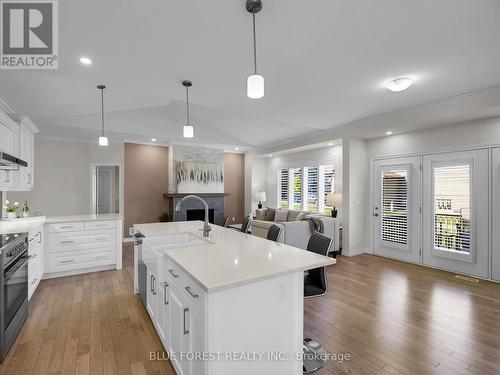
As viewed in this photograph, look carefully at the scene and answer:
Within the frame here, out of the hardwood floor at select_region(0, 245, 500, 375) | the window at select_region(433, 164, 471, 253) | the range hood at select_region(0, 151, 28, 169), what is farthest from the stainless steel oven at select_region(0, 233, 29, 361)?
the window at select_region(433, 164, 471, 253)

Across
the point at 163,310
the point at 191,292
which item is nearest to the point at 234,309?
the point at 191,292

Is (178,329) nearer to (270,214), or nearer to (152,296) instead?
(152,296)

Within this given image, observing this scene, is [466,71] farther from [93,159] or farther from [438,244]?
[93,159]

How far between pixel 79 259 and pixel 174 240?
222 cm

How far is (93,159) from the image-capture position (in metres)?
6.11

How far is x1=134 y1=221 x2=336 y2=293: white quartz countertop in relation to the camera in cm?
138

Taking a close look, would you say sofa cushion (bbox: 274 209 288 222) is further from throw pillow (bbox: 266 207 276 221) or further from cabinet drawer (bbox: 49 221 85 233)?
cabinet drawer (bbox: 49 221 85 233)

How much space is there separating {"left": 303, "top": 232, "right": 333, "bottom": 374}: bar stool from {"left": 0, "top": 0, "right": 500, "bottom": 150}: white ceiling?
1.90 metres

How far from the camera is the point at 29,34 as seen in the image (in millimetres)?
2354

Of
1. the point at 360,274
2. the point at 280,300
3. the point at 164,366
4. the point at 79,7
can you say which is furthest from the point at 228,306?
the point at 360,274

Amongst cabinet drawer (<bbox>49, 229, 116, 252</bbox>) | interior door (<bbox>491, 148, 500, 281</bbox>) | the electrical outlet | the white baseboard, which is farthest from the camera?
the white baseboard

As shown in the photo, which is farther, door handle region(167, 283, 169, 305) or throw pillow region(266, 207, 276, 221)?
throw pillow region(266, 207, 276, 221)

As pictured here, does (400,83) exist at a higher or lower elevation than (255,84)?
higher

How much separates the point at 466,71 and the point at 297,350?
3416 mm
